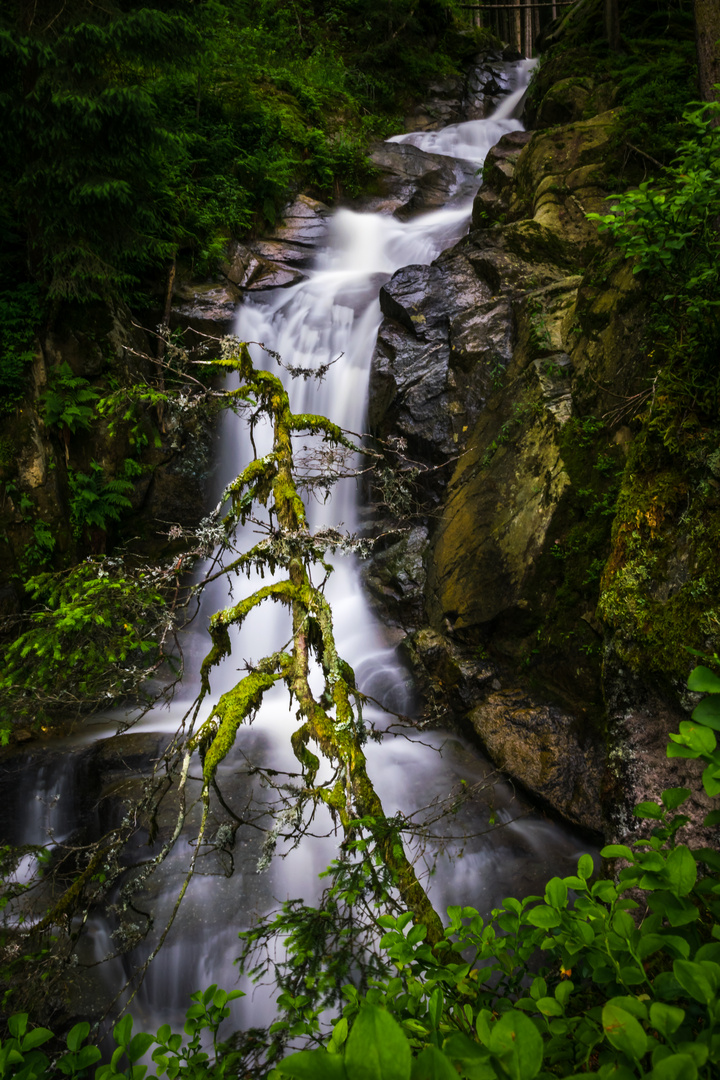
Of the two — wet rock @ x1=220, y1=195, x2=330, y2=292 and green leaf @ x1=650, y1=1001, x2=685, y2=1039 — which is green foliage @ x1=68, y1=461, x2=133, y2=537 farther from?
green leaf @ x1=650, y1=1001, x2=685, y2=1039

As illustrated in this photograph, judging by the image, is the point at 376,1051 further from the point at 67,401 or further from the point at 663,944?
the point at 67,401

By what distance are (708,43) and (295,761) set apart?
744 cm

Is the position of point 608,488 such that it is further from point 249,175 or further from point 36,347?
point 249,175

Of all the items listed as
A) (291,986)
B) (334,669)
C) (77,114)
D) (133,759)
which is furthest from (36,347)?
(291,986)

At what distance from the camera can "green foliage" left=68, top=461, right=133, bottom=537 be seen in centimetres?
732

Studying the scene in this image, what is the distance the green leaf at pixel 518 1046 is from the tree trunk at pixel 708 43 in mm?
6283

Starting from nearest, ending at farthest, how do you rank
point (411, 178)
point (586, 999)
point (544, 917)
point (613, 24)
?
point (544, 917) → point (586, 999) → point (613, 24) → point (411, 178)

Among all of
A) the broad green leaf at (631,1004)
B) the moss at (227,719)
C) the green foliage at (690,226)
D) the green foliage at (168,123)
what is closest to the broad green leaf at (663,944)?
the broad green leaf at (631,1004)

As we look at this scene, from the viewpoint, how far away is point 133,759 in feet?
17.1

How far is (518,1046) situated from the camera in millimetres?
607

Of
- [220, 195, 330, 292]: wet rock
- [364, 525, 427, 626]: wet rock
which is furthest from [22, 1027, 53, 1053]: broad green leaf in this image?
[220, 195, 330, 292]: wet rock

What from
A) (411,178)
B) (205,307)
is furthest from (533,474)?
(411,178)

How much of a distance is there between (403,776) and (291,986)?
11.1 ft

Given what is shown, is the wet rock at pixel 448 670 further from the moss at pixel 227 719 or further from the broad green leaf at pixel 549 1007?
the broad green leaf at pixel 549 1007
